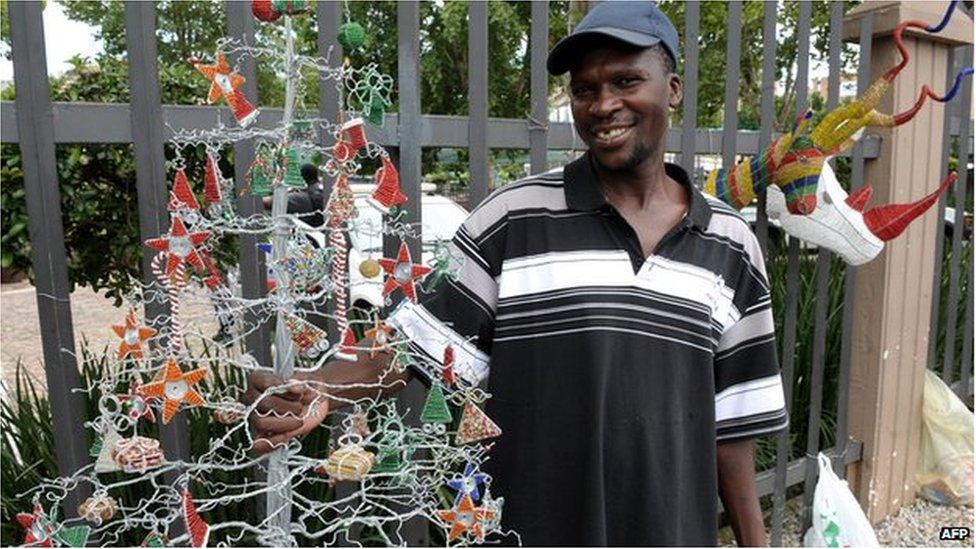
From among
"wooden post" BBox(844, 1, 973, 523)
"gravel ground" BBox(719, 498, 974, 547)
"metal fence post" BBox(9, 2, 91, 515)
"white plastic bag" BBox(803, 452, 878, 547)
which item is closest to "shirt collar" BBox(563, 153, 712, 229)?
"metal fence post" BBox(9, 2, 91, 515)

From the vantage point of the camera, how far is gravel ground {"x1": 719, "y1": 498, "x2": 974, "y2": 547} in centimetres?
305

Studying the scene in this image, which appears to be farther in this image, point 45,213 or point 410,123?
point 410,123

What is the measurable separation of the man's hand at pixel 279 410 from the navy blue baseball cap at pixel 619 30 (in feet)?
2.36

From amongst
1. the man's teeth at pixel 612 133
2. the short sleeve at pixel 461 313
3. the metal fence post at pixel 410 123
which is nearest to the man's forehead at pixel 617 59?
the man's teeth at pixel 612 133

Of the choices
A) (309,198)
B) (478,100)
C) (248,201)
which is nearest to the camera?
(248,201)

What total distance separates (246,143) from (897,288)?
249cm

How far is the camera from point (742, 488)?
1.63 m

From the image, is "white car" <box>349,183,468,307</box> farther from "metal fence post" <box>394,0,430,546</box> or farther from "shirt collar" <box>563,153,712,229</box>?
"shirt collar" <box>563,153,712,229</box>

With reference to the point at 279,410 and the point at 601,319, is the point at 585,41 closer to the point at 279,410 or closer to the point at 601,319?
the point at 601,319

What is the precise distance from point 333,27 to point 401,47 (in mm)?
150

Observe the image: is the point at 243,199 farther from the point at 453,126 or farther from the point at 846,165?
the point at 846,165

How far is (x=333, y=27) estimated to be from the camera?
63.1 inches

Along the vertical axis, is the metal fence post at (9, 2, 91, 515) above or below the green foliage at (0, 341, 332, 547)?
above

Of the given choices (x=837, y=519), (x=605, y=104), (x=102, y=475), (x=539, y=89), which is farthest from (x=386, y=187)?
(x=837, y=519)
